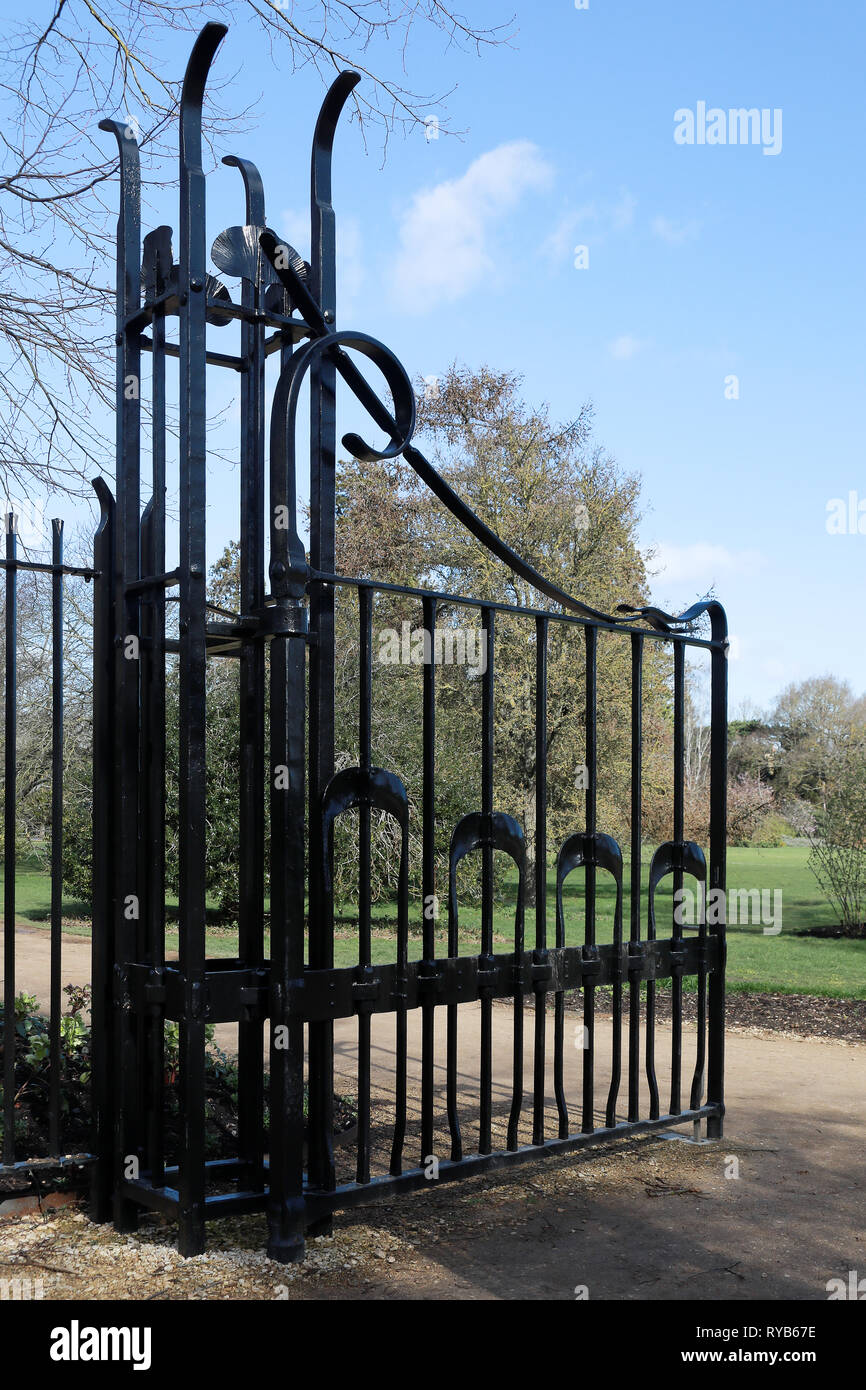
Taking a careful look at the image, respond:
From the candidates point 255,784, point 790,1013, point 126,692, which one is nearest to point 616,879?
point 255,784

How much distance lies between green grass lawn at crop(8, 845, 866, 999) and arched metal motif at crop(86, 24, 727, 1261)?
757 cm

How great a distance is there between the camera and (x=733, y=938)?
1816 cm

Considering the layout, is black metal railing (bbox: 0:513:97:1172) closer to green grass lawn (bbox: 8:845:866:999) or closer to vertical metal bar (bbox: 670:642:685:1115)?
vertical metal bar (bbox: 670:642:685:1115)

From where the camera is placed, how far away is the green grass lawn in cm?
1221

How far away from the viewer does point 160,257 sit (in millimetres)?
3912

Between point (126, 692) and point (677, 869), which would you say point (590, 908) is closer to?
point (677, 869)

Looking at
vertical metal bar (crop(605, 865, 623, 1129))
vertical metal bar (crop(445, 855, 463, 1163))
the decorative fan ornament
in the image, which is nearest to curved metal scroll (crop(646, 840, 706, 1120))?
vertical metal bar (crop(605, 865, 623, 1129))

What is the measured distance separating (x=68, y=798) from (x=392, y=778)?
11.5 m

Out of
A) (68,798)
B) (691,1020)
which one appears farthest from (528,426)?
(691,1020)

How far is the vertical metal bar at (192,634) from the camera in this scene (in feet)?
11.6

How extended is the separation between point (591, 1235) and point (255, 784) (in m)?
1.95
